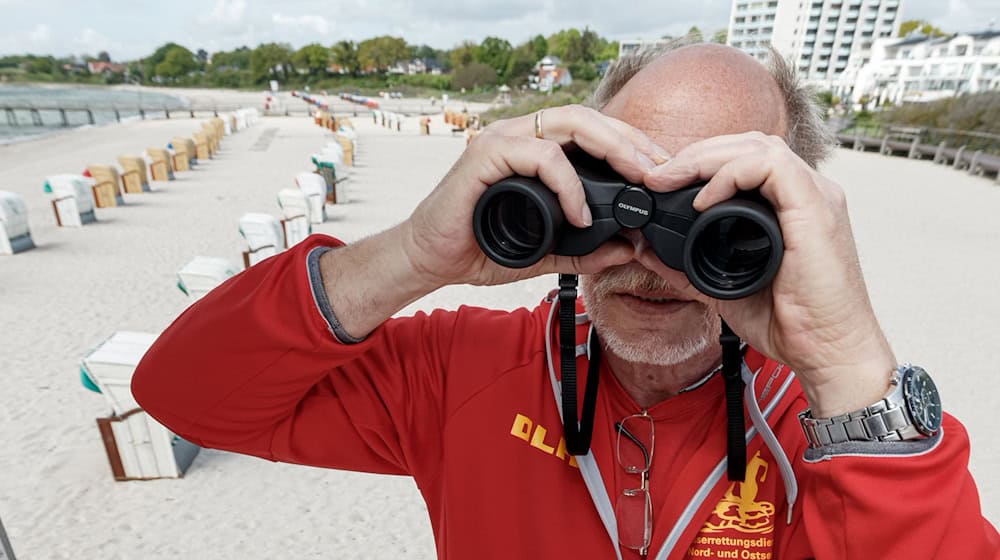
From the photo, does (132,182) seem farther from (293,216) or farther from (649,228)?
(649,228)

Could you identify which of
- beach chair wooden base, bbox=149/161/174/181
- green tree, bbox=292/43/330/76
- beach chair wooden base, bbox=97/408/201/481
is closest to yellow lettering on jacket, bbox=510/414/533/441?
beach chair wooden base, bbox=97/408/201/481

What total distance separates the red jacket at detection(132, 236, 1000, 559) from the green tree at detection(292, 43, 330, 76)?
10018cm

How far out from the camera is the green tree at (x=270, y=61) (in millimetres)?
91688

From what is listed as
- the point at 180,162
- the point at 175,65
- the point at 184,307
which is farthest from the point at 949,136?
the point at 175,65

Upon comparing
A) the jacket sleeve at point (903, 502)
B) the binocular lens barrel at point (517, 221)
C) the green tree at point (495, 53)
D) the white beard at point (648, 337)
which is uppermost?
the green tree at point (495, 53)

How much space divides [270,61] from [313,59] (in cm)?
739

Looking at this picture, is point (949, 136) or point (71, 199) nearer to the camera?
point (71, 199)

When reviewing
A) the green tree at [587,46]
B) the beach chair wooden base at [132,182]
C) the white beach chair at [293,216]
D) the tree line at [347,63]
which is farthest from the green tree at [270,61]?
the white beach chair at [293,216]

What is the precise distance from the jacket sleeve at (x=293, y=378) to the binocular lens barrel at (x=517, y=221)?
0.36 m

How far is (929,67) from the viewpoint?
5747 cm

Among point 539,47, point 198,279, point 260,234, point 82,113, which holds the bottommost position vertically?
point 82,113

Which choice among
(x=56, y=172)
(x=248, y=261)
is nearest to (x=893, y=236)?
(x=248, y=261)

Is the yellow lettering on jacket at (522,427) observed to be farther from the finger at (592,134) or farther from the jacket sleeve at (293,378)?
the finger at (592,134)

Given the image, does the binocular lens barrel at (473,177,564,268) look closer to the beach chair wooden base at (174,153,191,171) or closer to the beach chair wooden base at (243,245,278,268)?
the beach chair wooden base at (243,245,278,268)
